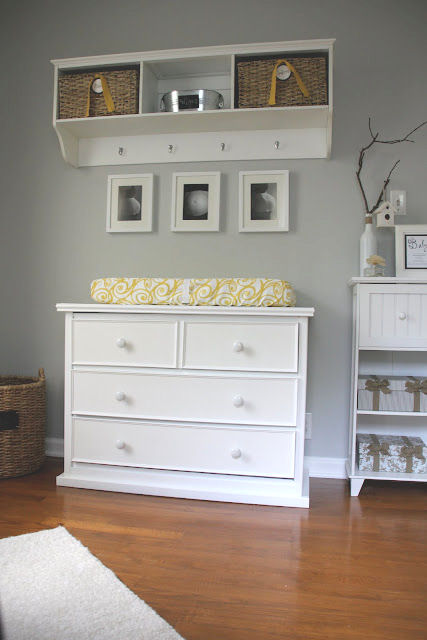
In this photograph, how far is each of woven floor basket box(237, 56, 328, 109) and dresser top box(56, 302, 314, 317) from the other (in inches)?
37.4

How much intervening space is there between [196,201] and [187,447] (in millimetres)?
1230

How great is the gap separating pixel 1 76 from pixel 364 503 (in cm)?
284

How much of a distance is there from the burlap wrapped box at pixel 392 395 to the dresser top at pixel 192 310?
1.58ft

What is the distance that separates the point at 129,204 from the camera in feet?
8.26

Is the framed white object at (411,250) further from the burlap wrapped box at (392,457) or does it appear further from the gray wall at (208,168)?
the burlap wrapped box at (392,457)

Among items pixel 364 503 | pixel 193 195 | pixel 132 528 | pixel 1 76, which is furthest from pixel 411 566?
pixel 1 76

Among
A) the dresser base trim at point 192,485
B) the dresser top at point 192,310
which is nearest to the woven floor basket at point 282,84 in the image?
the dresser top at point 192,310

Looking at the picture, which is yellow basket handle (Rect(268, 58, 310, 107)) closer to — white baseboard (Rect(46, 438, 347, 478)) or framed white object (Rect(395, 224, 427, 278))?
framed white object (Rect(395, 224, 427, 278))

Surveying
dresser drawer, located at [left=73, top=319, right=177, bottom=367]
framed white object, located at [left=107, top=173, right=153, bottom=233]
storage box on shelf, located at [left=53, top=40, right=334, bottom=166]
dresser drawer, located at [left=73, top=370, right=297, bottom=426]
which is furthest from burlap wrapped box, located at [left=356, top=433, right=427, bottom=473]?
framed white object, located at [left=107, top=173, right=153, bottom=233]

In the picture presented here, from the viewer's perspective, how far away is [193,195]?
2457 mm

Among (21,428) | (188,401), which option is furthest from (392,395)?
(21,428)

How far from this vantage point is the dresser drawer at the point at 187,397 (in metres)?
1.96

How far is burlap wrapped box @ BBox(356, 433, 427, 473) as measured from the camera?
209cm

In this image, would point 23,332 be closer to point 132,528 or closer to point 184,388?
point 184,388
